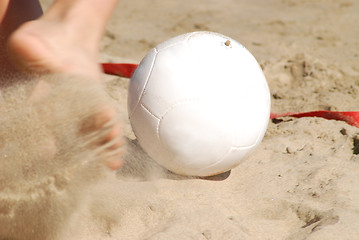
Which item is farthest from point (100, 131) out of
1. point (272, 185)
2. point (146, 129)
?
point (272, 185)

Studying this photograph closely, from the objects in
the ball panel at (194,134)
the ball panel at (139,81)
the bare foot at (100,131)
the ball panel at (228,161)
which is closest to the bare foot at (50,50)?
the bare foot at (100,131)

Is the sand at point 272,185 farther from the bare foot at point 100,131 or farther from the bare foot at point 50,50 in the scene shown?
the bare foot at point 50,50

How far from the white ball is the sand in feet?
0.54

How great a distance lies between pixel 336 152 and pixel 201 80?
95cm

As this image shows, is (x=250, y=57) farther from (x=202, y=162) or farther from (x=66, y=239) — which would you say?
(x=66, y=239)

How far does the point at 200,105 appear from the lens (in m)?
2.10

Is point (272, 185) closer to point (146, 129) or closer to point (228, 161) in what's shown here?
point (228, 161)

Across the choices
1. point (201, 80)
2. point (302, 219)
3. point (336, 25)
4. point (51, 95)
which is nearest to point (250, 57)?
point (201, 80)

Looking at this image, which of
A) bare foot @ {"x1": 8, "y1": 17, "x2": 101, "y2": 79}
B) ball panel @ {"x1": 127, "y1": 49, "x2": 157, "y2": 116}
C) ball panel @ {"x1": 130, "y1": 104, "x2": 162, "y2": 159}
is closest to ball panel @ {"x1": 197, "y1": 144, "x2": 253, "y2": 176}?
ball panel @ {"x1": 130, "y1": 104, "x2": 162, "y2": 159}

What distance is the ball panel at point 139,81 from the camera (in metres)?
2.23

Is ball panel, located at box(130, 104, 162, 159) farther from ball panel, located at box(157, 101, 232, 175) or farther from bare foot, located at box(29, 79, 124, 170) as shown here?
bare foot, located at box(29, 79, 124, 170)

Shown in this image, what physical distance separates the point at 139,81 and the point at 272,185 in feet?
2.55

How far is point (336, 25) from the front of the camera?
482 cm

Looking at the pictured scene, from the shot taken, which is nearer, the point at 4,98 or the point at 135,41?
the point at 4,98
